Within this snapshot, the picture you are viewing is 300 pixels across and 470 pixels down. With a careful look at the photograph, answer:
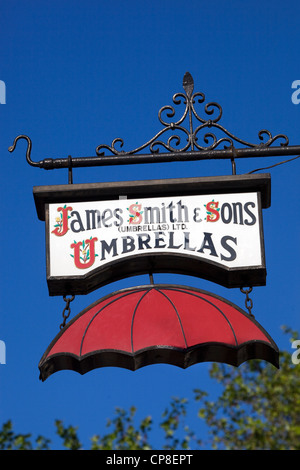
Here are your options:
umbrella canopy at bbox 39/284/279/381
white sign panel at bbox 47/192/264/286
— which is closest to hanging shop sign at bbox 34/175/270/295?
white sign panel at bbox 47/192/264/286

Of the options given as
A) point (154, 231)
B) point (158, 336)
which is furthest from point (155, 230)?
point (158, 336)

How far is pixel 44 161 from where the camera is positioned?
6152 mm

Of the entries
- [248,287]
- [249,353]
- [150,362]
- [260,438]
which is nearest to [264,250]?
[248,287]

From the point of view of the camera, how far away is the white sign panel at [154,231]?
5.88 meters

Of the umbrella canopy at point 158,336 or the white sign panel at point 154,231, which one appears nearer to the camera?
the umbrella canopy at point 158,336

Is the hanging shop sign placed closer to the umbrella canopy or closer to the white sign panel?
the white sign panel

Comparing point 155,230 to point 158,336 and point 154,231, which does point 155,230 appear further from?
point 158,336

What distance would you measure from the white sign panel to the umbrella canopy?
303mm

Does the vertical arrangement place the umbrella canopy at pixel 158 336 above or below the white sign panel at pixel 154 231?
below

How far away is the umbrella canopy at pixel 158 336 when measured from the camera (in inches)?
219

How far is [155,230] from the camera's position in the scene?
5.95m

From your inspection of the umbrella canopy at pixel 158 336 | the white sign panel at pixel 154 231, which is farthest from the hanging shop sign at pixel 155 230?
the umbrella canopy at pixel 158 336

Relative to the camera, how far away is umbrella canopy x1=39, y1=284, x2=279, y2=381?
5.55 m

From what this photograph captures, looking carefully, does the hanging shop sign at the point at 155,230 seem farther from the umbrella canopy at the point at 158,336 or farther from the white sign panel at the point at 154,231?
the umbrella canopy at the point at 158,336
